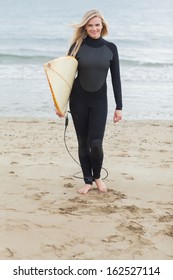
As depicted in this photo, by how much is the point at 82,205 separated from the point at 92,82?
1.22 metres

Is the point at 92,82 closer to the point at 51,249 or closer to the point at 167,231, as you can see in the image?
the point at 167,231

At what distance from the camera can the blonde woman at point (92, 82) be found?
480cm

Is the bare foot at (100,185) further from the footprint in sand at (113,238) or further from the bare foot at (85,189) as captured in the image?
the footprint in sand at (113,238)

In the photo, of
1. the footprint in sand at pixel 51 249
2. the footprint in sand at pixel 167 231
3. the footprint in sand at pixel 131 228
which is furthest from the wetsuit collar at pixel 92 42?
the footprint in sand at pixel 51 249

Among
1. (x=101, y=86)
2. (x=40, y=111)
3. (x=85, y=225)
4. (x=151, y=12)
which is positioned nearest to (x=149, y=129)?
(x=40, y=111)

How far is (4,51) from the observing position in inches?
953

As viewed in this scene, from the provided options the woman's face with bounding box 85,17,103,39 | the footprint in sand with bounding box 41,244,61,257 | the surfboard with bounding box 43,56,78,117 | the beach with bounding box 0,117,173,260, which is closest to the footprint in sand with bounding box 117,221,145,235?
the beach with bounding box 0,117,173,260

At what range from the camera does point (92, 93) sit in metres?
4.93

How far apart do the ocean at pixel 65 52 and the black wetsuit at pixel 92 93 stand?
38cm

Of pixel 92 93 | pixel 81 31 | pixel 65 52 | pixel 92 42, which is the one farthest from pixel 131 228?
pixel 65 52

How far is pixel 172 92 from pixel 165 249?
10.3m

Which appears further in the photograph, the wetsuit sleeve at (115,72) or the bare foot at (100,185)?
the bare foot at (100,185)

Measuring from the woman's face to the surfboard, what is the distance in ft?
1.17
